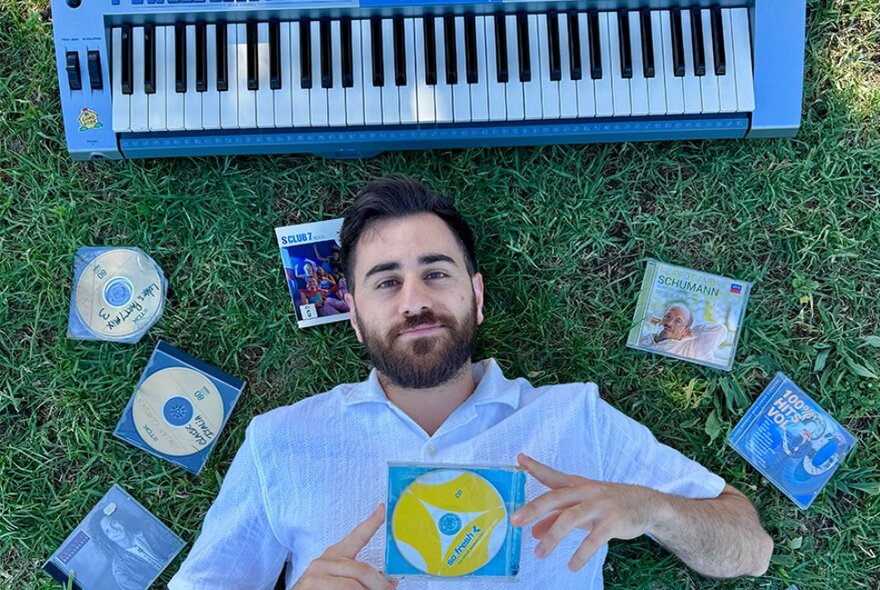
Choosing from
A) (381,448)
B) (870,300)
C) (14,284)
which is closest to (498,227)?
(381,448)

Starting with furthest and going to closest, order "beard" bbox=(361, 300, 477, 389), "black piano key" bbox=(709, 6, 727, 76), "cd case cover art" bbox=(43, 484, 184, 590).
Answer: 1. "cd case cover art" bbox=(43, 484, 184, 590)
2. "black piano key" bbox=(709, 6, 727, 76)
3. "beard" bbox=(361, 300, 477, 389)

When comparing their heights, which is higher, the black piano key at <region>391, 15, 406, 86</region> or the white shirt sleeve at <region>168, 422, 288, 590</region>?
the black piano key at <region>391, 15, 406, 86</region>

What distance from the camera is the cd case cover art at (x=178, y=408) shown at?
3.25m

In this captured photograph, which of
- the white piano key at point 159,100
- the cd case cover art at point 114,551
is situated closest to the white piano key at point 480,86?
the white piano key at point 159,100

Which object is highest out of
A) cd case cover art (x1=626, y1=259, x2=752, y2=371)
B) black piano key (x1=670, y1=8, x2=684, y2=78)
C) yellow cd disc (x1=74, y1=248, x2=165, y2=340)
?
black piano key (x1=670, y1=8, x2=684, y2=78)

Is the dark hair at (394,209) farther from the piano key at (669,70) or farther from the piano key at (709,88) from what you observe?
the piano key at (709,88)

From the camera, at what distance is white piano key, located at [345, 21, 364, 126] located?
9.68 feet

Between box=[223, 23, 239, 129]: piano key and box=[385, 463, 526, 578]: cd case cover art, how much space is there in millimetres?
1429

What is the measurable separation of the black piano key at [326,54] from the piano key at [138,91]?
649 mm

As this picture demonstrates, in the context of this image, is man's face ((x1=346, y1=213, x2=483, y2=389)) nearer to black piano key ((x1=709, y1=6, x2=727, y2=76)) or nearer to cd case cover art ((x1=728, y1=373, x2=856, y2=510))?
black piano key ((x1=709, y1=6, x2=727, y2=76))

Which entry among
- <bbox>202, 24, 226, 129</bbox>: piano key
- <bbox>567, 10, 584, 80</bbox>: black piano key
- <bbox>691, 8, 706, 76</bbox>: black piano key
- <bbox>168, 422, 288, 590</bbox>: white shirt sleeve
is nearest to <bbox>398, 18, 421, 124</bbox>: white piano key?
<bbox>567, 10, 584, 80</bbox>: black piano key

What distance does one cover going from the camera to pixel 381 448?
2.84 meters

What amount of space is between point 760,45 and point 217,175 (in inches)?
84.1

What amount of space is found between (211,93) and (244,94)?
0.12 m
